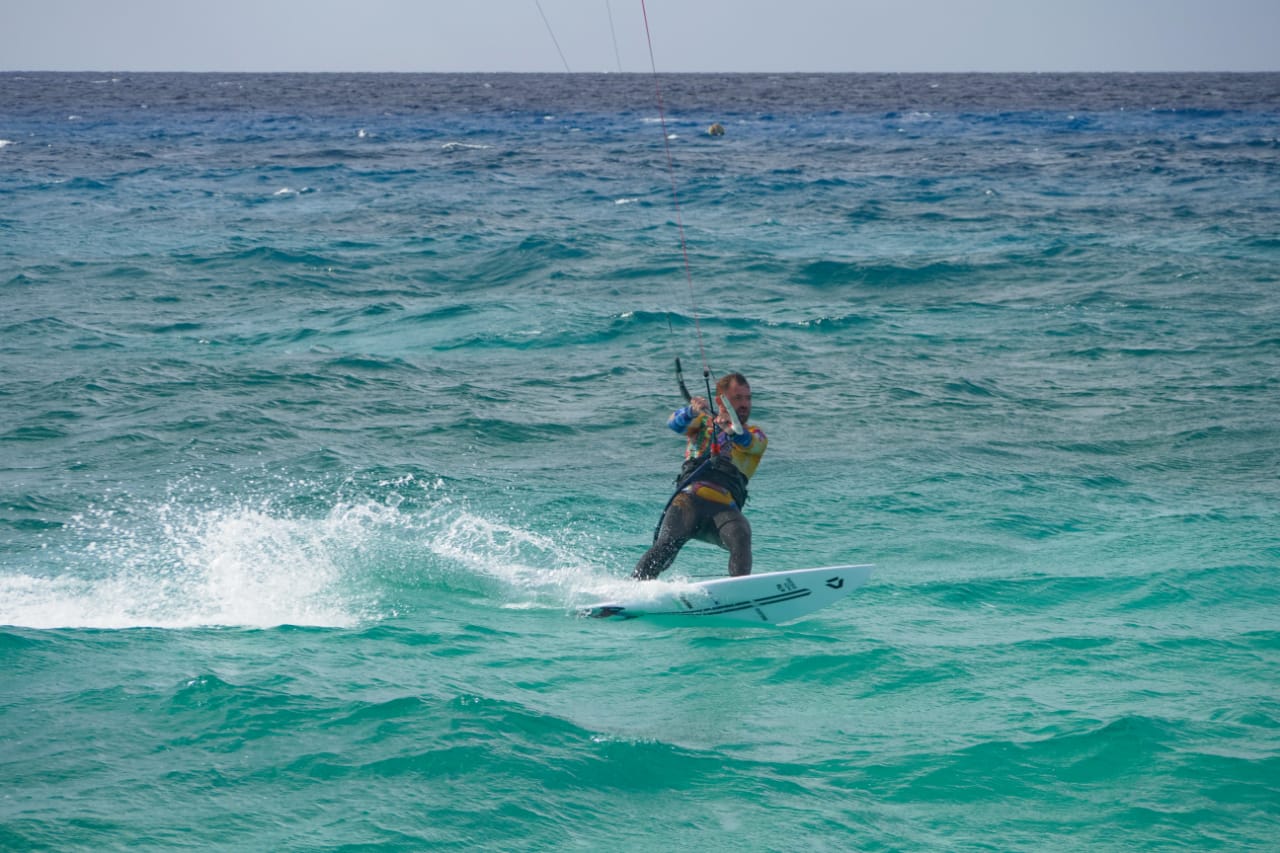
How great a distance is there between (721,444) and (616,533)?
2.22 meters

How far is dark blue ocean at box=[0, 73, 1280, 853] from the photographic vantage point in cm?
624

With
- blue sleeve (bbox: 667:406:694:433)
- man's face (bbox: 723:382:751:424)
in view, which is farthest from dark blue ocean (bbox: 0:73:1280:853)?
man's face (bbox: 723:382:751:424)

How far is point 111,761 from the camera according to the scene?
6.30 m

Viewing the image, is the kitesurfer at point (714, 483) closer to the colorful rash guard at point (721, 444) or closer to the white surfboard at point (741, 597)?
the colorful rash guard at point (721, 444)

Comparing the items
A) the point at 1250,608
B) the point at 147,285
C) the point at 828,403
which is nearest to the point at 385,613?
the point at 1250,608

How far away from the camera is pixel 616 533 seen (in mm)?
10727

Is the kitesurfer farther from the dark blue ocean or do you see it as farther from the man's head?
the dark blue ocean

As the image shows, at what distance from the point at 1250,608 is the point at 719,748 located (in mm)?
4668

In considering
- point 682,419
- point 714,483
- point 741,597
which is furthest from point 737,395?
point 741,597

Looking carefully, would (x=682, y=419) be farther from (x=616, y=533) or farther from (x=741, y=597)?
(x=616, y=533)

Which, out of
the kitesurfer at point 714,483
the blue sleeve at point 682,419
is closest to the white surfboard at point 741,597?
the kitesurfer at point 714,483

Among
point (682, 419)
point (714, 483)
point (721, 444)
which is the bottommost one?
point (714, 483)

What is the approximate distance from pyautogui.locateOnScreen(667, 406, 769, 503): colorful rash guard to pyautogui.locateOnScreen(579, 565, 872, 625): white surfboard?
0.68 metres

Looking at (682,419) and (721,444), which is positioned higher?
(682,419)
